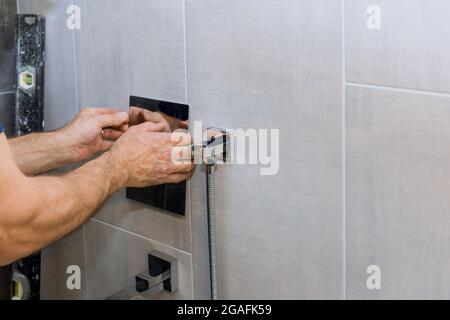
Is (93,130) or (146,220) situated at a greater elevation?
(93,130)

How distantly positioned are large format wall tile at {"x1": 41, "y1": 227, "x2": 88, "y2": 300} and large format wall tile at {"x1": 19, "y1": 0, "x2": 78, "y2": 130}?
27 cm

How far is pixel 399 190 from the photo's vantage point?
107 cm

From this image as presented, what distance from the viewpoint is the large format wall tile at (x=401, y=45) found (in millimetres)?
978

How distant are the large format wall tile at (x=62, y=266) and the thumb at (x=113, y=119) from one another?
1.16 ft

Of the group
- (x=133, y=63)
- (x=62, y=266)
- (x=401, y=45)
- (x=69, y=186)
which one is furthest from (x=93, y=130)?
(x=401, y=45)

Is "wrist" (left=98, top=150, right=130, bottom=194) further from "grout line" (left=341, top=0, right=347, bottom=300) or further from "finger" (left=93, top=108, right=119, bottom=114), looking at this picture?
"grout line" (left=341, top=0, right=347, bottom=300)

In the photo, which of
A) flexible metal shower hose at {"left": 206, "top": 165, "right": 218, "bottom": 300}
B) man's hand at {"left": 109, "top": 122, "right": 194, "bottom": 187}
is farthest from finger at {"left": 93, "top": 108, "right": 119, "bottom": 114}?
flexible metal shower hose at {"left": 206, "top": 165, "right": 218, "bottom": 300}

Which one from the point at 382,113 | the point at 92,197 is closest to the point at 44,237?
the point at 92,197

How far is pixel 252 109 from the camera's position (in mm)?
1219

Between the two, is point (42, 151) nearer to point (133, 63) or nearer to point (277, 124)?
point (133, 63)

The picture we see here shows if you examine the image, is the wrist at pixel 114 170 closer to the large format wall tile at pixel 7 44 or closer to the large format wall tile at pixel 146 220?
the large format wall tile at pixel 146 220

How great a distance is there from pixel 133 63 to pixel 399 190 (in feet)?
1.92

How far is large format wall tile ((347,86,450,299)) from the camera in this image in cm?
102
